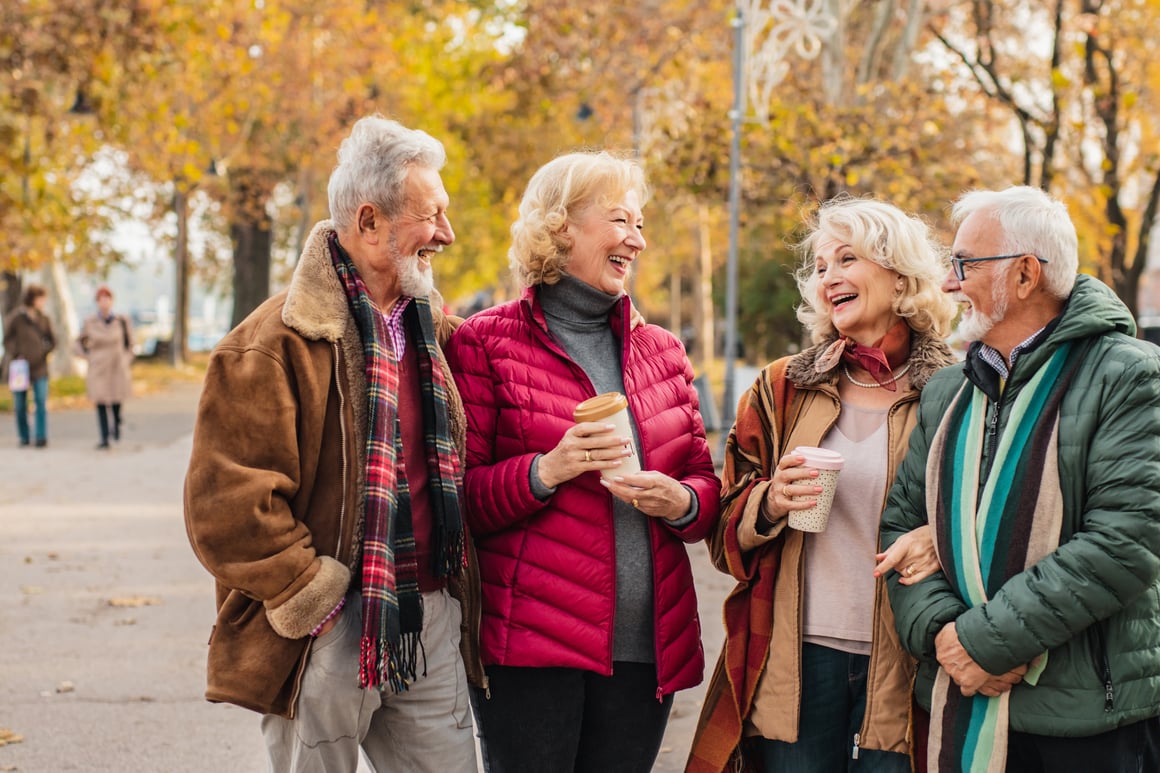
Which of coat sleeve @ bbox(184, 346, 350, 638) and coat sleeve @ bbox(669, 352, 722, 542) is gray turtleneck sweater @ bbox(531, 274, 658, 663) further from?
coat sleeve @ bbox(184, 346, 350, 638)

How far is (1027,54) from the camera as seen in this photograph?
19531mm

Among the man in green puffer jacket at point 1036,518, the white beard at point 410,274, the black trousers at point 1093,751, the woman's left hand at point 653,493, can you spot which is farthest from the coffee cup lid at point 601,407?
the black trousers at point 1093,751

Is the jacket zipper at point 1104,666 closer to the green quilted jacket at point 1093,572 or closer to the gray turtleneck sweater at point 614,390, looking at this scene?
the green quilted jacket at point 1093,572

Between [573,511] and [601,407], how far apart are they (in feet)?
1.15

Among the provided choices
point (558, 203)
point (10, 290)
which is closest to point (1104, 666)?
point (558, 203)

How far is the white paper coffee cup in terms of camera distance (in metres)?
2.89

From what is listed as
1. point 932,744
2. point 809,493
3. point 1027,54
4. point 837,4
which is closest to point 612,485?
point 809,493

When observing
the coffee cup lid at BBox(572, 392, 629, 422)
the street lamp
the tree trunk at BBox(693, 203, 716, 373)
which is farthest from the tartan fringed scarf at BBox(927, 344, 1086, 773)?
the tree trunk at BBox(693, 203, 716, 373)

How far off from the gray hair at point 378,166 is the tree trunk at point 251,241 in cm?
2571

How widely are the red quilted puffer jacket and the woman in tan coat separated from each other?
139mm

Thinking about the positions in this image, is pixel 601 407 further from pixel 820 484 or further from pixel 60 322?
pixel 60 322

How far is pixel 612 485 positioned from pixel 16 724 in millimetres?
3473

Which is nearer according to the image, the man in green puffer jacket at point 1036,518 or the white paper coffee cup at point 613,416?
the man in green puffer jacket at point 1036,518

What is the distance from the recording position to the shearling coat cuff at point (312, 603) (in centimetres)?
272
